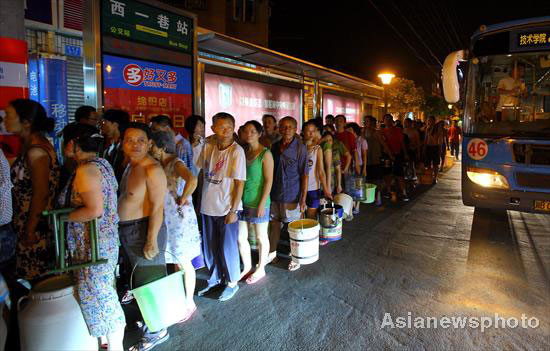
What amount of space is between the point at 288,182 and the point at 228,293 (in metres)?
1.52

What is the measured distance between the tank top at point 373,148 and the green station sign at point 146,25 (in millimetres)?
3938

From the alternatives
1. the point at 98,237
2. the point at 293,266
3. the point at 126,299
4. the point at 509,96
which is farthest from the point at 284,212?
the point at 509,96

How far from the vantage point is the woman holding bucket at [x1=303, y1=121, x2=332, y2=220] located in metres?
5.43

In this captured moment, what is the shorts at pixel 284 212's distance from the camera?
4.80m

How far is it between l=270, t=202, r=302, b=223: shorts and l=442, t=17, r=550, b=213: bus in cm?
262

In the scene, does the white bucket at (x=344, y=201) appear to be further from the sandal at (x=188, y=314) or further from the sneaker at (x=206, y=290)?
the sandal at (x=188, y=314)

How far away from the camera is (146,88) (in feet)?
19.7

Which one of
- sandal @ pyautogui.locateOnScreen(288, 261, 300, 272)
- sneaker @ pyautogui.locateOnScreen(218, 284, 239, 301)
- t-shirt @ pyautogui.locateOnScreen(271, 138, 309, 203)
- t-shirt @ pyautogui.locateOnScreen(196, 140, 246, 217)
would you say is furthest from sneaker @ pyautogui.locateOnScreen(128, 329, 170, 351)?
t-shirt @ pyautogui.locateOnScreen(271, 138, 309, 203)

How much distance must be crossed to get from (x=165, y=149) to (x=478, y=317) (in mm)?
3194

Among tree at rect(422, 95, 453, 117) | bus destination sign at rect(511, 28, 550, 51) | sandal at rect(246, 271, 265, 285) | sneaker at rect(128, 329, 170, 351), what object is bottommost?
sneaker at rect(128, 329, 170, 351)

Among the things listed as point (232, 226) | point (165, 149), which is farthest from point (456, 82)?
point (165, 149)

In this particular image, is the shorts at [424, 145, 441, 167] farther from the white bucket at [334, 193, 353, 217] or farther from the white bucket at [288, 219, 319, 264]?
the white bucket at [288, 219, 319, 264]

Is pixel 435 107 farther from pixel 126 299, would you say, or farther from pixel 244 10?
pixel 126 299

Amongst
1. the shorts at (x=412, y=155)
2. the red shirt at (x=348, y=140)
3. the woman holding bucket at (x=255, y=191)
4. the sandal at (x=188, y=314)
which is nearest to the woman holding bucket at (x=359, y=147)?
the red shirt at (x=348, y=140)
